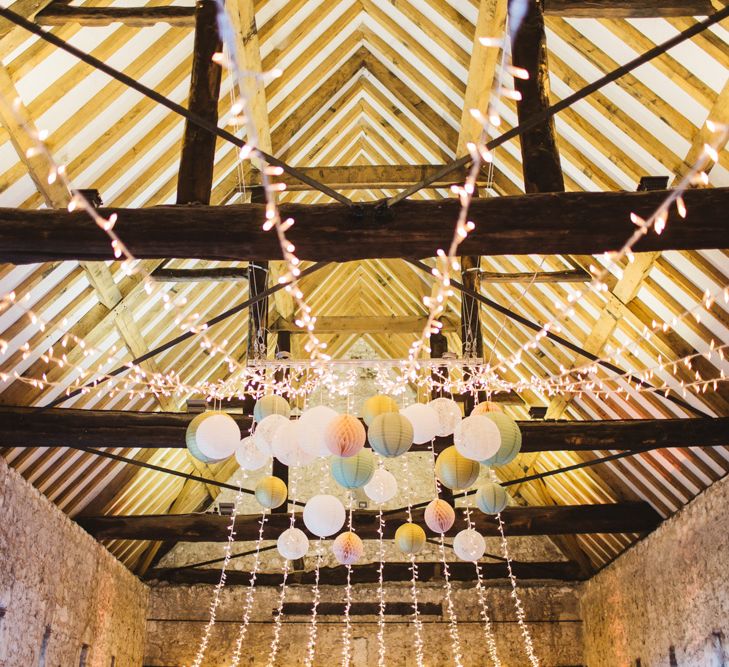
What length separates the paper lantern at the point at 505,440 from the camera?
13.6ft

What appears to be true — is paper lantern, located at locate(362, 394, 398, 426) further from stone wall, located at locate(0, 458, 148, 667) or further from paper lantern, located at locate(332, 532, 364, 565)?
stone wall, located at locate(0, 458, 148, 667)

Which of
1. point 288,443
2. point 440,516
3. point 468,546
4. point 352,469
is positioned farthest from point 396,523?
point 288,443

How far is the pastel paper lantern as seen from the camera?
432 cm

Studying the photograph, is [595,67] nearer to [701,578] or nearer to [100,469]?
[701,578]

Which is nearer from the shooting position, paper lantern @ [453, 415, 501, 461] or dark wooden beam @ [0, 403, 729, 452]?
paper lantern @ [453, 415, 501, 461]

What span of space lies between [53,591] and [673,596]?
5.98m

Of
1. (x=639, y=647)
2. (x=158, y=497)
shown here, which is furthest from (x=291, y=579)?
(x=639, y=647)

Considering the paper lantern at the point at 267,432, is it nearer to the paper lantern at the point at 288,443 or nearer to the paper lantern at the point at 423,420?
the paper lantern at the point at 288,443

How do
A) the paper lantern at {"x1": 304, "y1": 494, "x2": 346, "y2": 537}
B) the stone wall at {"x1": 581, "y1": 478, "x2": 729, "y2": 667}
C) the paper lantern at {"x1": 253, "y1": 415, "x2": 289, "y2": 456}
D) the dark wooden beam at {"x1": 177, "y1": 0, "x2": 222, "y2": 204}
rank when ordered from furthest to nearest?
1. the stone wall at {"x1": 581, "y1": 478, "x2": 729, "y2": 667}
2. the paper lantern at {"x1": 304, "y1": 494, "x2": 346, "y2": 537}
3. the paper lantern at {"x1": 253, "y1": 415, "x2": 289, "y2": 456}
4. the dark wooden beam at {"x1": 177, "y1": 0, "x2": 222, "y2": 204}

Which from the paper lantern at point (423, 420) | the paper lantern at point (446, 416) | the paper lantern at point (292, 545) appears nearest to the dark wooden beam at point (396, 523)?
the paper lantern at point (292, 545)

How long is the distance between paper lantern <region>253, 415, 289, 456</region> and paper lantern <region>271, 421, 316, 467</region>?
7 centimetres

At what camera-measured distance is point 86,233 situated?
342cm

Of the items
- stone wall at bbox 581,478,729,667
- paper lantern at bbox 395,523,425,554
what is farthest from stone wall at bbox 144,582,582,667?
paper lantern at bbox 395,523,425,554

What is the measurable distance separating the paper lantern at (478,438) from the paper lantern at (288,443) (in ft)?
2.96
